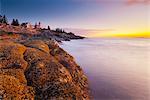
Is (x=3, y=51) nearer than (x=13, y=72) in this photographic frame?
No

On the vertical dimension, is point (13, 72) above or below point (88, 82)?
above

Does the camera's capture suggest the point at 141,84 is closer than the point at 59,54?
Yes

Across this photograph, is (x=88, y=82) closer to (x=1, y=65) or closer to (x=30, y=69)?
(x=30, y=69)

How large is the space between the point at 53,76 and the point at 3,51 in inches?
425

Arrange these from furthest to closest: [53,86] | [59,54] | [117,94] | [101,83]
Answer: [59,54] < [101,83] < [117,94] < [53,86]

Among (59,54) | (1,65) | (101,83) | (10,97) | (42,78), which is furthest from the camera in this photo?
(59,54)

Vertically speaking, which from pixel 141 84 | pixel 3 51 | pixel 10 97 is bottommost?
pixel 141 84

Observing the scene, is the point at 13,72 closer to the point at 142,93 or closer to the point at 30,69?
the point at 30,69

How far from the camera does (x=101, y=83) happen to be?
38562mm

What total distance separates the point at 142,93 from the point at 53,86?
15200 mm

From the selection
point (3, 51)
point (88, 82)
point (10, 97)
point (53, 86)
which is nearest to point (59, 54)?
point (88, 82)

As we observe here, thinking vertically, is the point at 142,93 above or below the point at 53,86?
below

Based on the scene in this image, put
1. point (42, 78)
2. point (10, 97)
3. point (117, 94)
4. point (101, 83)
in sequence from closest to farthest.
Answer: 1. point (10, 97)
2. point (42, 78)
3. point (117, 94)
4. point (101, 83)

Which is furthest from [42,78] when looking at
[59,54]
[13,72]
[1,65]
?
[59,54]
